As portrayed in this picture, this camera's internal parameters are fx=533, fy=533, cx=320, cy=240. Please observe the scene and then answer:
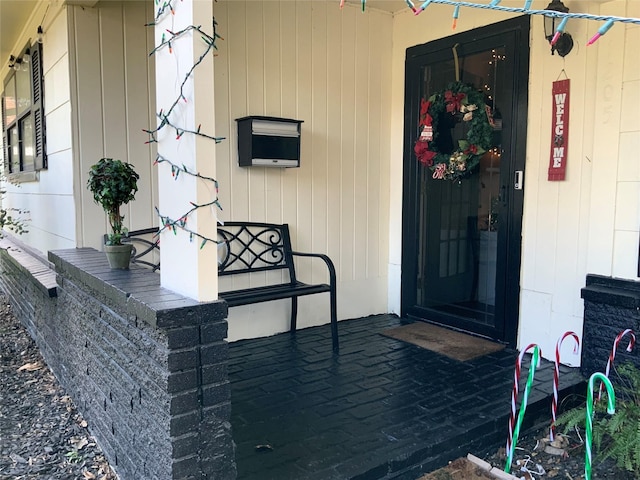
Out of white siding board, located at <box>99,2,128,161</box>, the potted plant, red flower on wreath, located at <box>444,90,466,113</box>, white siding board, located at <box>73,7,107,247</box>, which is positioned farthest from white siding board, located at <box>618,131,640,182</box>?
white siding board, located at <box>73,7,107,247</box>

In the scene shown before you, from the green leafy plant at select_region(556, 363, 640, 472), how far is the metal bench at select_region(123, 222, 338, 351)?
1.55 meters

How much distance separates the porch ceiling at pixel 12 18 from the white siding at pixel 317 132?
1709 mm

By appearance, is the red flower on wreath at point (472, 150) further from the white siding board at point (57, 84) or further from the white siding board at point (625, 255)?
the white siding board at point (57, 84)

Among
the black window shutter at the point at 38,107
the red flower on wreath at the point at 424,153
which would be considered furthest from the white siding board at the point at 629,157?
the black window shutter at the point at 38,107

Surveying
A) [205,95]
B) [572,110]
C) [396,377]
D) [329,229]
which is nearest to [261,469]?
[396,377]

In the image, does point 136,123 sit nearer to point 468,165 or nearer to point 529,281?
point 468,165

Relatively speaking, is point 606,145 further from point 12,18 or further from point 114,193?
point 12,18

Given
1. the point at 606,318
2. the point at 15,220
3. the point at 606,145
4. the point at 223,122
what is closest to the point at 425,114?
the point at 606,145

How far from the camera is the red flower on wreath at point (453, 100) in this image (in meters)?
3.69

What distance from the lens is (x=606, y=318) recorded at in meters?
2.90

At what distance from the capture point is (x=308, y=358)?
3.34 meters

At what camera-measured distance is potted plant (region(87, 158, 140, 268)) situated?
7.75 feet

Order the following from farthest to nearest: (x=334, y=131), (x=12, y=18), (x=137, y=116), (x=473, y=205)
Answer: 1. (x=12, y=18)
2. (x=334, y=131)
3. (x=473, y=205)
4. (x=137, y=116)

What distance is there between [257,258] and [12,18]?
2960 mm
